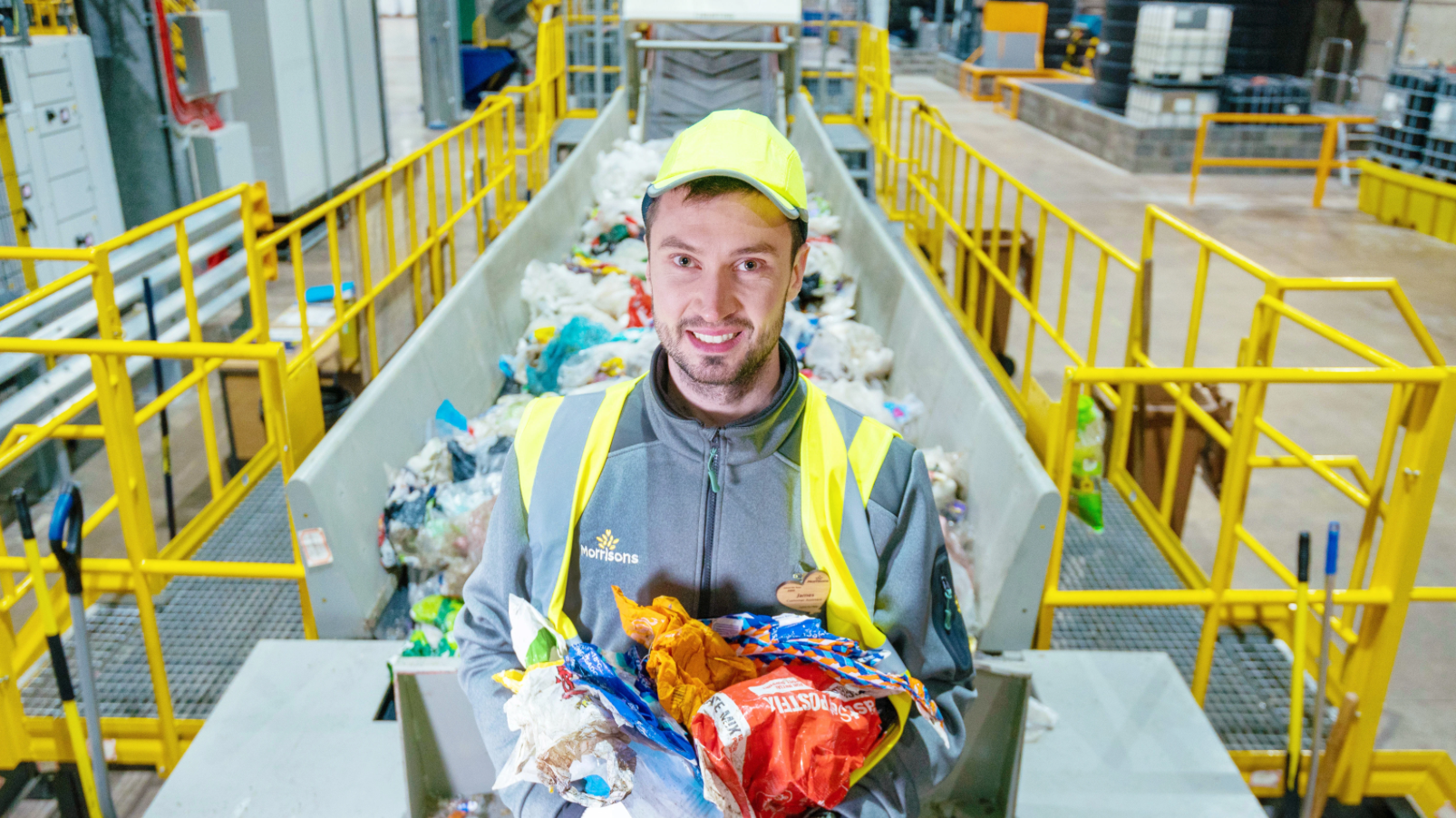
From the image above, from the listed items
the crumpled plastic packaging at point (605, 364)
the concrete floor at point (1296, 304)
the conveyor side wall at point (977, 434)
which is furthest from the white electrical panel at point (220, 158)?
the concrete floor at point (1296, 304)

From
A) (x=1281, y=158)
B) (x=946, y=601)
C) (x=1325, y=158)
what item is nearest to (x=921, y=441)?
(x=946, y=601)

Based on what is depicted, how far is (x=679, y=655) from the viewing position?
1617mm

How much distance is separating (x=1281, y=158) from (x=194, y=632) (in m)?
15.1

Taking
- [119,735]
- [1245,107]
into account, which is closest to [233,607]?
[119,735]

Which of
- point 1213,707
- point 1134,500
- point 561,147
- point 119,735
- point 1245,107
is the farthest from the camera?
point 1245,107

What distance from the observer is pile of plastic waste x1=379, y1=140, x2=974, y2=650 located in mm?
3568

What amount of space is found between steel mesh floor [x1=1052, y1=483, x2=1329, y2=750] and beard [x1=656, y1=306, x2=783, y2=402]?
2.18 metres

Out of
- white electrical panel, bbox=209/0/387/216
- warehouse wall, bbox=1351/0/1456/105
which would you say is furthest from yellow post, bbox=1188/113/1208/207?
white electrical panel, bbox=209/0/387/216

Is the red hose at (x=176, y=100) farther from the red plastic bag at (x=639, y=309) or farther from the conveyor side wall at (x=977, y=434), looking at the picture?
the conveyor side wall at (x=977, y=434)

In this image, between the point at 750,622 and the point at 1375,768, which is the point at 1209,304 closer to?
the point at 1375,768

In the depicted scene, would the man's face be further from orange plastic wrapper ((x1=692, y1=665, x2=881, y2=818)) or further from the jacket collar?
orange plastic wrapper ((x1=692, y1=665, x2=881, y2=818))

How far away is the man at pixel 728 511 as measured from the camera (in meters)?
1.62

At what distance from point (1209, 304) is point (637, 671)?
28.7ft

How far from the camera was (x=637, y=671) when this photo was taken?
1711mm
